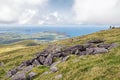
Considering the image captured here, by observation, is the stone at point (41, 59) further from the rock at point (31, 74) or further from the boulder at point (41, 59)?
the rock at point (31, 74)

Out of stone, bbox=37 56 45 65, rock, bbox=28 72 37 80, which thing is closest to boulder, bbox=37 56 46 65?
stone, bbox=37 56 45 65

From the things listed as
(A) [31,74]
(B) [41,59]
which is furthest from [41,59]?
(A) [31,74]

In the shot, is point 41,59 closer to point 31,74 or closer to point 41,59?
point 41,59

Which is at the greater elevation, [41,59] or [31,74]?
[41,59]

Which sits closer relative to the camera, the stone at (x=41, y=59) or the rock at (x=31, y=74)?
the rock at (x=31, y=74)

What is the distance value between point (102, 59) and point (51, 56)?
19.2 m

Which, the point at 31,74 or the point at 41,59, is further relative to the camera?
the point at 41,59

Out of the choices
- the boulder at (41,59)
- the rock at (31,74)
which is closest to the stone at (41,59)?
the boulder at (41,59)

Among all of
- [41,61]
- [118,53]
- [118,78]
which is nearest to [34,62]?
[41,61]

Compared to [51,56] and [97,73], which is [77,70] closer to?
[97,73]

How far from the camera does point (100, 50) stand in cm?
4369

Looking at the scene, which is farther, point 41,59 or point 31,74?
point 41,59

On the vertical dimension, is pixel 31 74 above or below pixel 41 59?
below

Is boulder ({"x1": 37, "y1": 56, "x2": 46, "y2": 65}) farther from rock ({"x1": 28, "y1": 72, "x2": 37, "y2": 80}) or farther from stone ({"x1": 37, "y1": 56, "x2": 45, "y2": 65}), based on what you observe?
rock ({"x1": 28, "y1": 72, "x2": 37, "y2": 80})
